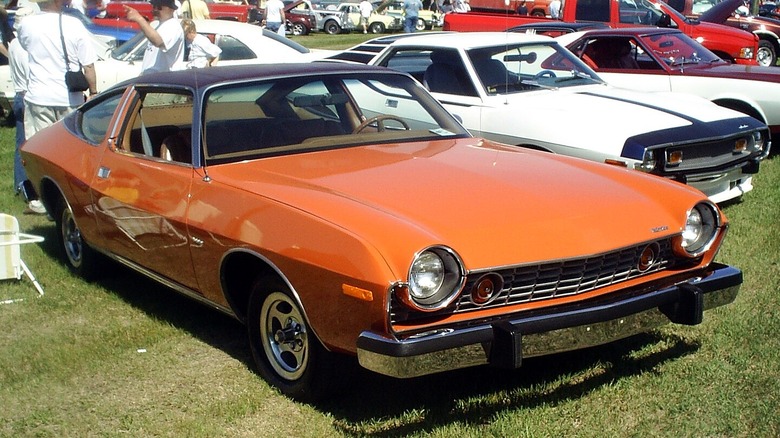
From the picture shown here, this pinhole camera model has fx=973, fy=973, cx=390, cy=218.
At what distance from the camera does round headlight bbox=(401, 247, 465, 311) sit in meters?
3.59

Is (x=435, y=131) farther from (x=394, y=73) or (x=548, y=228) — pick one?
(x=548, y=228)

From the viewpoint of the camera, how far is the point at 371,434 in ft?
12.7

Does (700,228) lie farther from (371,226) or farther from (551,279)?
(371,226)

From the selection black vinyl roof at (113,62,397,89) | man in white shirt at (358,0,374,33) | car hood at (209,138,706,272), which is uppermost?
black vinyl roof at (113,62,397,89)

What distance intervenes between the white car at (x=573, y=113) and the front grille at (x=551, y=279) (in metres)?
2.78

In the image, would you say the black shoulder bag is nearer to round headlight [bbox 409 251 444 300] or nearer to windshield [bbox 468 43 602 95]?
windshield [bbox 468 43 602 95]

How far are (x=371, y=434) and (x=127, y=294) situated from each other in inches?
104

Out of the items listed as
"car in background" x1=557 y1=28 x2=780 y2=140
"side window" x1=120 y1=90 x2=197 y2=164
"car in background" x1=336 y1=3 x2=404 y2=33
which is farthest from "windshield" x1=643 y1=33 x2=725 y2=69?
"car in background" x1=336 y1=3 x2=404 y2=33

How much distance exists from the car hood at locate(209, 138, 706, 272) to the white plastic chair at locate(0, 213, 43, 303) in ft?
6.53

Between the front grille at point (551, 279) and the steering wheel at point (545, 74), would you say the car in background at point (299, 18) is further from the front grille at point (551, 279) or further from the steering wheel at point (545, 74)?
the front grille at point (551, 279)

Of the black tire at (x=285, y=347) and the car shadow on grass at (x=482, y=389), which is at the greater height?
the black tire at (x=285, y=347)

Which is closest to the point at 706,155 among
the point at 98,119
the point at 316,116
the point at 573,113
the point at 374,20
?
the point at 573,113

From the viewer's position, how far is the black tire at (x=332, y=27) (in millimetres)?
35094

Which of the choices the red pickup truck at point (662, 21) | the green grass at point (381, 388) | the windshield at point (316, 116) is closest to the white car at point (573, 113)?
the green grass at point (381, 388)
